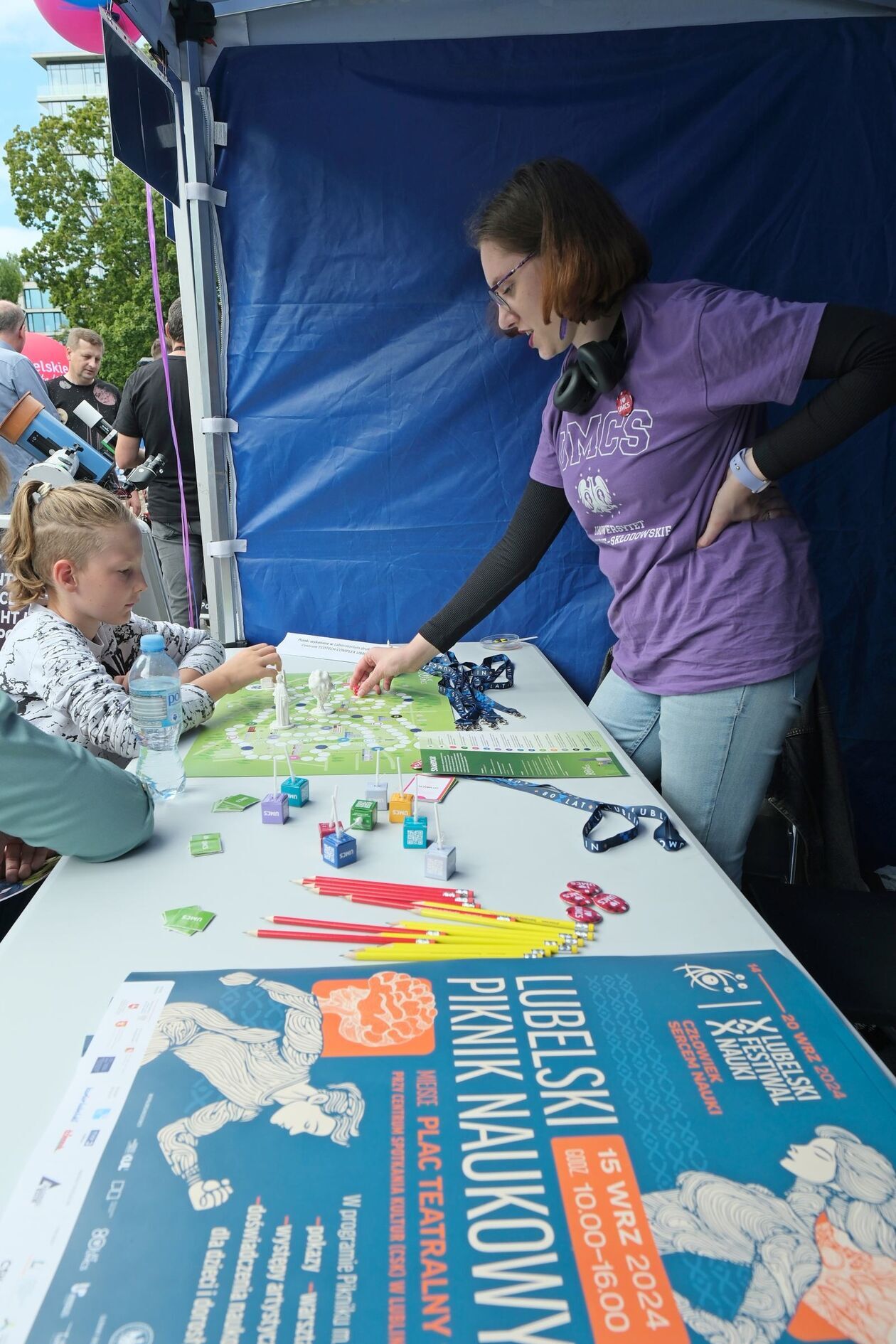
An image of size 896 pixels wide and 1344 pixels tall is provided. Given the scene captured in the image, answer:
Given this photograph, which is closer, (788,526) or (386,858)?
(386,858)

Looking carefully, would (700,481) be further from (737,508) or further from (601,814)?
(601,814)

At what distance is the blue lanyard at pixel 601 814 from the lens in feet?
3.86

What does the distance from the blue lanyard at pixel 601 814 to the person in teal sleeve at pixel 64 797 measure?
1.79ft

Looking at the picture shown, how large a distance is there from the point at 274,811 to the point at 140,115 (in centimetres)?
164

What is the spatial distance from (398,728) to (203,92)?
1.72 m

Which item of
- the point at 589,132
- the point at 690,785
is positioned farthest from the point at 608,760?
the point at 589,132

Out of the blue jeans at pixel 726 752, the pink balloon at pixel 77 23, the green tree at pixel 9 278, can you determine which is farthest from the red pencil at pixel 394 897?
the green tree at pixel 9 278

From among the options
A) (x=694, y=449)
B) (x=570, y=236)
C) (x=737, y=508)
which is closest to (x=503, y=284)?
(x=570, y=236)

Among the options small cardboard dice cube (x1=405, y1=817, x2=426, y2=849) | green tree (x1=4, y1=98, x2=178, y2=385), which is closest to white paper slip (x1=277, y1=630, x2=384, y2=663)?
small cardboard dice cube (x1=405, y1=817, x2=426, y2=849)

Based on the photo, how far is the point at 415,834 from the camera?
45.9 inches

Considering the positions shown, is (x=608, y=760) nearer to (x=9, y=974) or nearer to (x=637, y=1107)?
(x=637, y=1107)

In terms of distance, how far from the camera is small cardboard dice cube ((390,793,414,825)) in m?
1.26

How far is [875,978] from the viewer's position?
1320 millimetres

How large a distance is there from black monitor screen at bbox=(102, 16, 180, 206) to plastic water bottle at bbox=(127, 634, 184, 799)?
108cm
